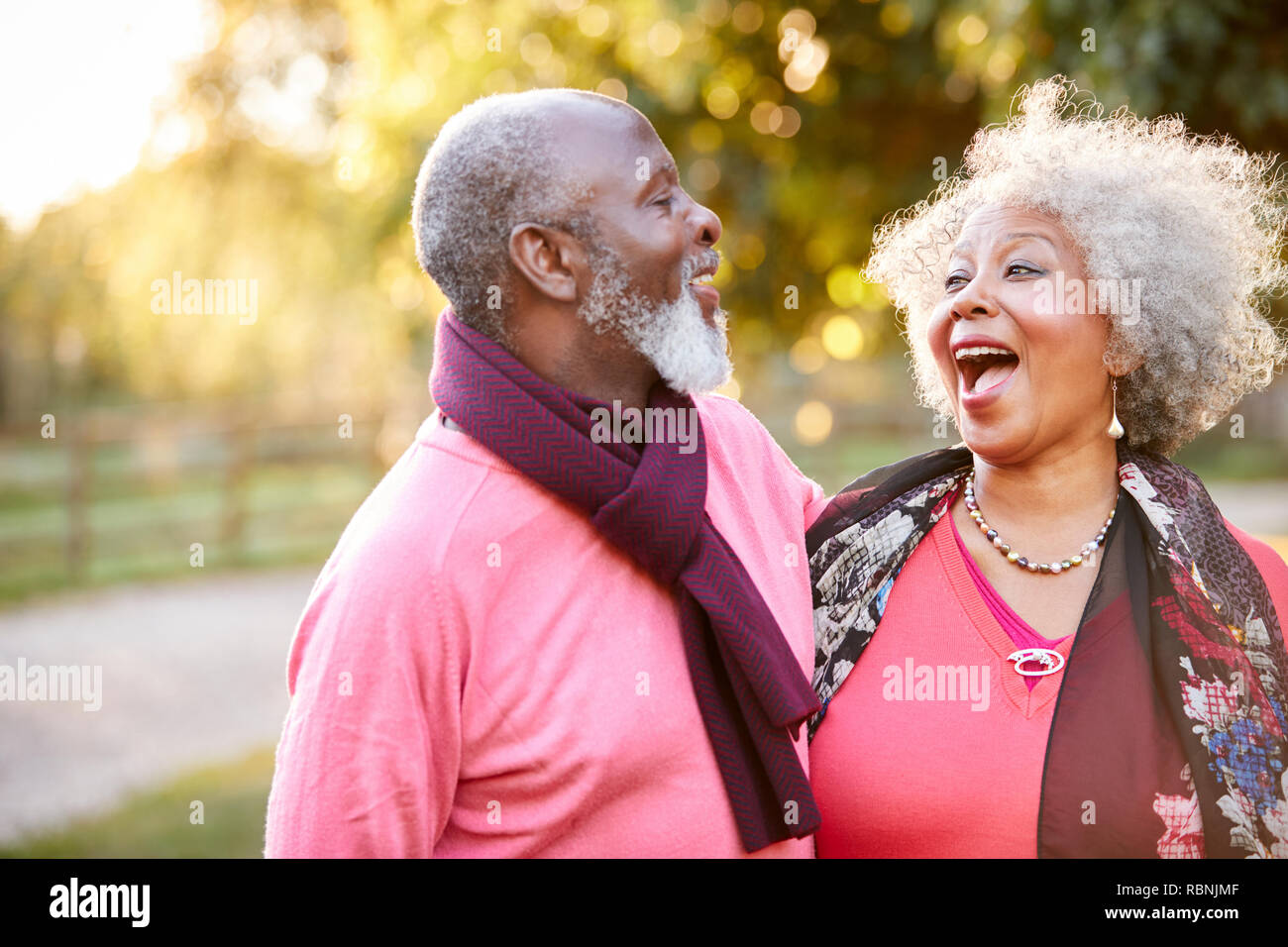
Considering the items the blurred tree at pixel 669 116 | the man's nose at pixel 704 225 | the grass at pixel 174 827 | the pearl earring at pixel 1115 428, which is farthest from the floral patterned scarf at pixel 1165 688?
the grass at pixel 174 827

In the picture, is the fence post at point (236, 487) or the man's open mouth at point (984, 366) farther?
the fence post at point (236, 487)

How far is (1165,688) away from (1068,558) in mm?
372

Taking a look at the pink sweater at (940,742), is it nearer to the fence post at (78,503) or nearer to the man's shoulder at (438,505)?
the man's shoulder at (438,505)

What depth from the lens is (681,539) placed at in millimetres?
2209

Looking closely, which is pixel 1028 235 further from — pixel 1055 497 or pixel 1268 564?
pixel 1268 564

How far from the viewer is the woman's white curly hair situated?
9.18 ft

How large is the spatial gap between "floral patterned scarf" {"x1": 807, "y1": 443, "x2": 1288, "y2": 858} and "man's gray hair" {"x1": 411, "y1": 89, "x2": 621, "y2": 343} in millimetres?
1103

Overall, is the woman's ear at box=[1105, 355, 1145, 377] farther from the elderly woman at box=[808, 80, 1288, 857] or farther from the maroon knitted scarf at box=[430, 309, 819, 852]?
the maroon knitted scarf at box=[430, 309, 819, 852]

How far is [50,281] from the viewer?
52.2ft

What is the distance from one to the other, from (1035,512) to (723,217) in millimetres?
4935

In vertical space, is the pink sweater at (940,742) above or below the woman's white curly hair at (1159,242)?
below

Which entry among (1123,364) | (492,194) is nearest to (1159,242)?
(1123,364)

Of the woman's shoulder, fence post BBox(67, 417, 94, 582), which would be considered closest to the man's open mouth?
the woman's shoulder

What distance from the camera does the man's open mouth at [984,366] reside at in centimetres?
271
